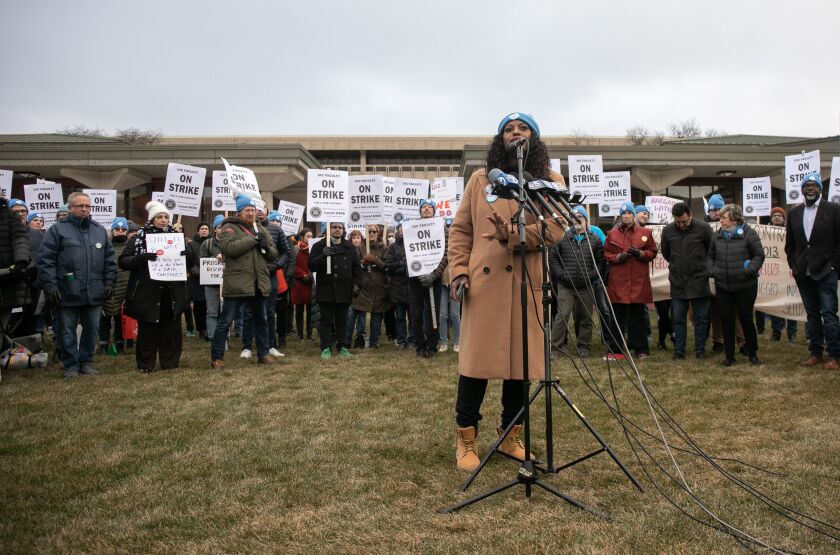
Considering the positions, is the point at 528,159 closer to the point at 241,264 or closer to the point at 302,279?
the point at 241,264

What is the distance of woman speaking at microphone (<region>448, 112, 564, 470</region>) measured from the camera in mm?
4129

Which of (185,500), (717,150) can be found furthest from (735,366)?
(717,150)

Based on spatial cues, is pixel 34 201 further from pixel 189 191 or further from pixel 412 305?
pixel 412 305

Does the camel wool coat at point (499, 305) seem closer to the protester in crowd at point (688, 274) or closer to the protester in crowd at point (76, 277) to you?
the protester in crowd at point (688, 274)

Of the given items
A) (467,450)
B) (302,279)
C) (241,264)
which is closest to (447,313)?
(302,279)

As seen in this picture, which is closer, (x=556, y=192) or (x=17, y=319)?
(x=556, y=192)

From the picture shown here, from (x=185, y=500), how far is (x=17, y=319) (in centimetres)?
718

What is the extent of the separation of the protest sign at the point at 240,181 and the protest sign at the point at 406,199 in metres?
2.99

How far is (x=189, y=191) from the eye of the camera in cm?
1223

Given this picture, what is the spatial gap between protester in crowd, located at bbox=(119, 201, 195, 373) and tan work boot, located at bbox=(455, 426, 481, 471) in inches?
218

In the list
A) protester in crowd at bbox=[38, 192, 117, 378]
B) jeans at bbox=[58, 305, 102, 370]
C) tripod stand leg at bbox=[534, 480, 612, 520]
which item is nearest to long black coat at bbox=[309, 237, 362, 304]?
protester in crowd at bbox=[38, 192, 117, 378]

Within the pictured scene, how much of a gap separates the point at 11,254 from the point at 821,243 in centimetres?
1007

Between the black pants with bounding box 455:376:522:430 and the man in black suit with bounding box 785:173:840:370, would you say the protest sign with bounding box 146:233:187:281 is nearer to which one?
the black pants with bounding box 455:376:522:430

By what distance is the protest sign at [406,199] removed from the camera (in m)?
12.4
